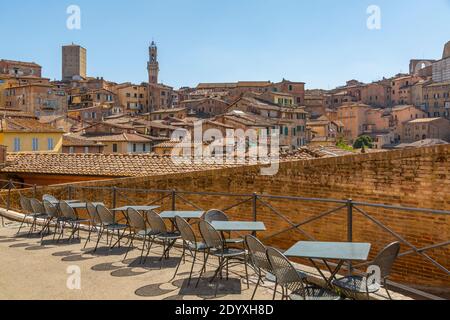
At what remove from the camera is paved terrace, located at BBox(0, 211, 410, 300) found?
6.30 metres

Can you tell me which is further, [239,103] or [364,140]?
[364,140]

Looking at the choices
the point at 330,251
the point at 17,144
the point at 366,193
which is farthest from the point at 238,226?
the point at 17,144

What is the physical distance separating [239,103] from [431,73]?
67.0 m

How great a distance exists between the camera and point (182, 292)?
6.43 m

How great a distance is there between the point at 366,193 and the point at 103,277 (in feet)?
19.2

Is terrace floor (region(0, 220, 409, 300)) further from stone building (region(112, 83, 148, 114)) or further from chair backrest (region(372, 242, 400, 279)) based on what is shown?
stone building (region(112, 83, 148, 114))

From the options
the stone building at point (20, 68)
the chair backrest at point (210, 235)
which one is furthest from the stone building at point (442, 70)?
the chair backrest at point (210, 235)

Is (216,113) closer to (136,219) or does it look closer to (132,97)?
(132,97)

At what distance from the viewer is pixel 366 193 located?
10.1 m

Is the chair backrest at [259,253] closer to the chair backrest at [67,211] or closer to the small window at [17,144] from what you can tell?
the chair backrest at [67,211]

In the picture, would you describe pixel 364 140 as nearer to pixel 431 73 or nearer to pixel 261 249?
pixel 431 73

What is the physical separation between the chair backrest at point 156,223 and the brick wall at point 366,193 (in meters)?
1.80

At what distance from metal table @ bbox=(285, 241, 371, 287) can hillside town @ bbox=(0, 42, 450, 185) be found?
35.3 m

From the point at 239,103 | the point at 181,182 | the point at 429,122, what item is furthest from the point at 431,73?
the point at 181,182
